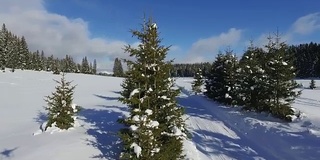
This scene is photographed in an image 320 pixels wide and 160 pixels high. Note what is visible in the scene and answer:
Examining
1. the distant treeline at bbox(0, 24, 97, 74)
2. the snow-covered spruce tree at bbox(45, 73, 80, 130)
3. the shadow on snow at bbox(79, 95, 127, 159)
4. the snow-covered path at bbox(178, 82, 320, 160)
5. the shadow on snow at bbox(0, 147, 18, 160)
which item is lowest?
the shadow on snow at bbox(0, 147, 18, 160)

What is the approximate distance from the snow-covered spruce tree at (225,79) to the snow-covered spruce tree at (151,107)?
18363mm

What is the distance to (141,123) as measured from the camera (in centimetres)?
980

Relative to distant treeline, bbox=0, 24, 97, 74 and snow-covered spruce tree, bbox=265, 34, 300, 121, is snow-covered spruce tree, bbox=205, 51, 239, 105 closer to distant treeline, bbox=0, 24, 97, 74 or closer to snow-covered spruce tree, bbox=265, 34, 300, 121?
snow-covered spruce tree, bbox=265, 34, 300, 121

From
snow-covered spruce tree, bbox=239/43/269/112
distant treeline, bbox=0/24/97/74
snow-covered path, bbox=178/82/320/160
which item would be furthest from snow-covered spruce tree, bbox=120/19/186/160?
distant treeline, bbox=0/24/97/74

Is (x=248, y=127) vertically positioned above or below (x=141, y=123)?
below

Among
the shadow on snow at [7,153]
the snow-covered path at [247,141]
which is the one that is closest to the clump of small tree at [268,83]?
the snow-covered path at [247,141]

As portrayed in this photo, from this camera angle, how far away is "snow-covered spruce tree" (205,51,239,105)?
30.7 meters

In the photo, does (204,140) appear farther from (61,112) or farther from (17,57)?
(17,57)

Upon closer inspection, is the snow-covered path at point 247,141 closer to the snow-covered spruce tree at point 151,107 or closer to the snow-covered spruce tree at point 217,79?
the snow-covered spruce tree at point 151,107

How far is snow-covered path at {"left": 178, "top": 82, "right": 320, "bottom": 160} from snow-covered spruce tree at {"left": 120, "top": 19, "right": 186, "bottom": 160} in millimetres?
2971

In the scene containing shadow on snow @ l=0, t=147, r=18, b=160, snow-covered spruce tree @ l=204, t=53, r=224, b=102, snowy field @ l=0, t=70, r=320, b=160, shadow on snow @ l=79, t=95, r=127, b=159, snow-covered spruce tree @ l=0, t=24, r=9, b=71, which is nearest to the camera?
shadow on snow @ l=79, t=95, r=127, b=159

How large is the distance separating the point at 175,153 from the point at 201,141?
5.46 metres

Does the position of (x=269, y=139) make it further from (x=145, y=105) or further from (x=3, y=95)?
(x=3, y=95)

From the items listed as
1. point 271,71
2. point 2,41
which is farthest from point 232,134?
point 2,41
